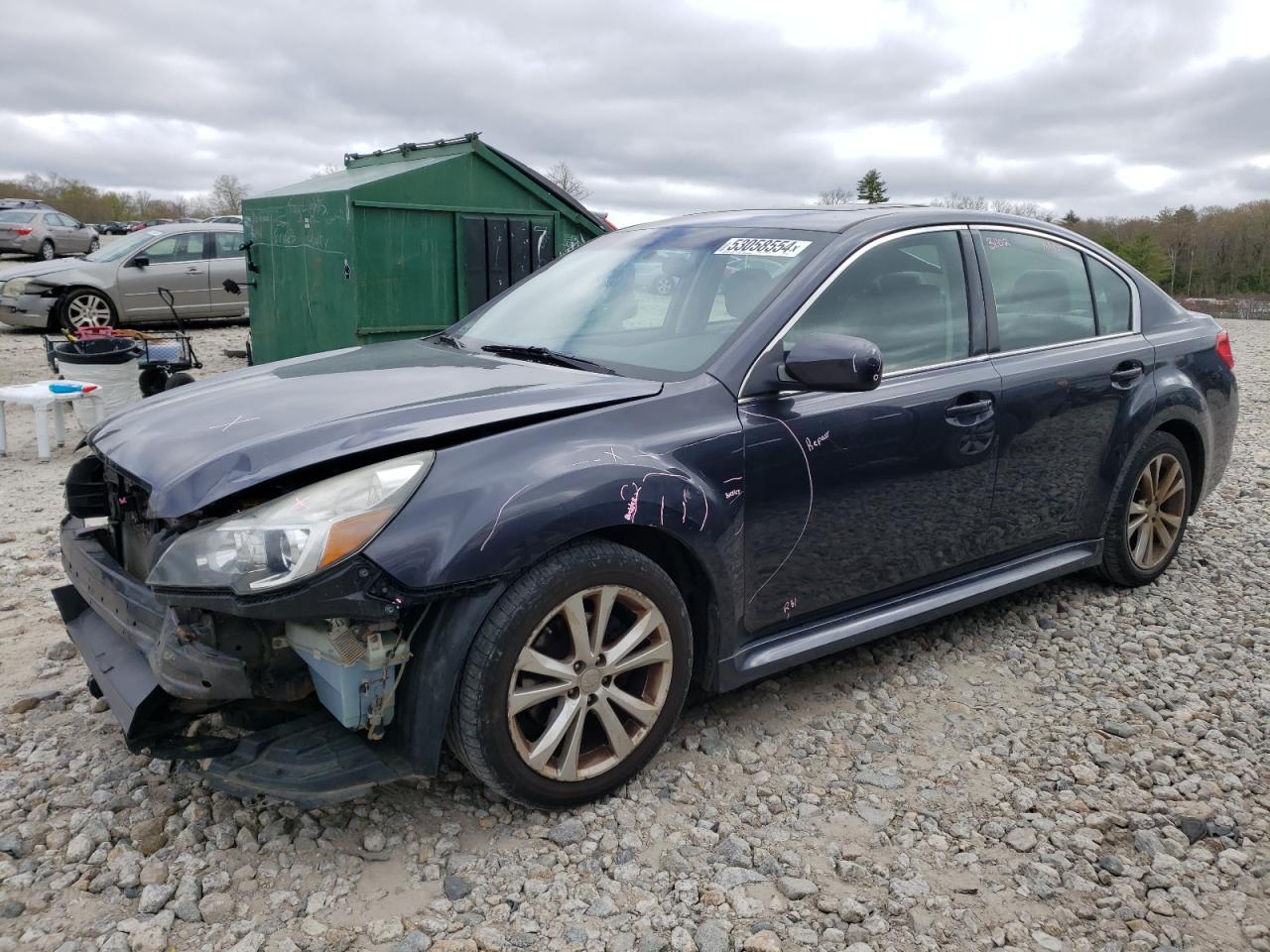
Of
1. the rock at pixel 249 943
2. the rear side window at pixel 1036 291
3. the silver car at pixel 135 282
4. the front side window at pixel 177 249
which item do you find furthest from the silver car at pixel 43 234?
the rock at pixel 249 943

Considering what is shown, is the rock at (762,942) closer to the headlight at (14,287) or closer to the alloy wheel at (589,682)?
the alloy wheel at (589,682)

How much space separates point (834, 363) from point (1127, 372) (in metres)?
1.98

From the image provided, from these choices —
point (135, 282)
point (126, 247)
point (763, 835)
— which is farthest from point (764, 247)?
point (126, 247)

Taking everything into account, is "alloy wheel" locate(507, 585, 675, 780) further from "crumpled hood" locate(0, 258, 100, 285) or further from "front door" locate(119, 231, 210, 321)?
"crumpled hood" locate(0, 258, 100, 285)

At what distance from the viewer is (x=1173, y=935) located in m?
2.44

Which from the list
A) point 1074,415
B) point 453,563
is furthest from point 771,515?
point 1074,415

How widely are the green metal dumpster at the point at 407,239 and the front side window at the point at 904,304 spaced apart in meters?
6.30

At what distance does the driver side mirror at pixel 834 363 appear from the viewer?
2926mm

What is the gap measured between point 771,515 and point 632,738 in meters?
0.78

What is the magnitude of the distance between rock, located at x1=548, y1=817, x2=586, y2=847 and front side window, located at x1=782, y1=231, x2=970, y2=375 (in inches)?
61.0

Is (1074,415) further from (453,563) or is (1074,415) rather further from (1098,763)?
(453,563)

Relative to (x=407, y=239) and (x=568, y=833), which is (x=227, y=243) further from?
(x=568, y=833)

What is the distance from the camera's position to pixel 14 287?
14266mm

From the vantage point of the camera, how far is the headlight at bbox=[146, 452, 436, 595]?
7.72 ft
